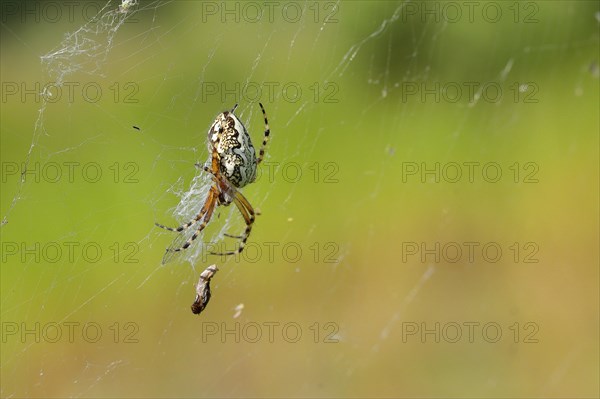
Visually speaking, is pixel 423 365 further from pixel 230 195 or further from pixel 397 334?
pixel 230 195

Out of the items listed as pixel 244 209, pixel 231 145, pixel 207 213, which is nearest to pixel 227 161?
pixel 231 145

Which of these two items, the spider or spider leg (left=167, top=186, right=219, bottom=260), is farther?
spider leg (left=167, top=186, right=219, bottom=260)

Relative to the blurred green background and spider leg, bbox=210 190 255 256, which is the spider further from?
the blurred green background

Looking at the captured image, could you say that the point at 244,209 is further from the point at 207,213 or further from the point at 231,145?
the point at 231,145

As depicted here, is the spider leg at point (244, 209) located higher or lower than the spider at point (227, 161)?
lower

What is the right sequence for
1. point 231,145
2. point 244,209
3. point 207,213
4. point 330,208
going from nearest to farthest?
point 231,145, point 207,213, point 244,209, point 330,208

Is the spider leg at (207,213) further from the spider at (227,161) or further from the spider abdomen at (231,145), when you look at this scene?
the spider abdomen at (231,145)

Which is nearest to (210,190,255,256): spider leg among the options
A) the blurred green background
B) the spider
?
the spider

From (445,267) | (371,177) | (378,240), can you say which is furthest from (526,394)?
(371,177)

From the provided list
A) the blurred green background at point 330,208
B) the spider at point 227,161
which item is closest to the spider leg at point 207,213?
the spider at point 227,161
